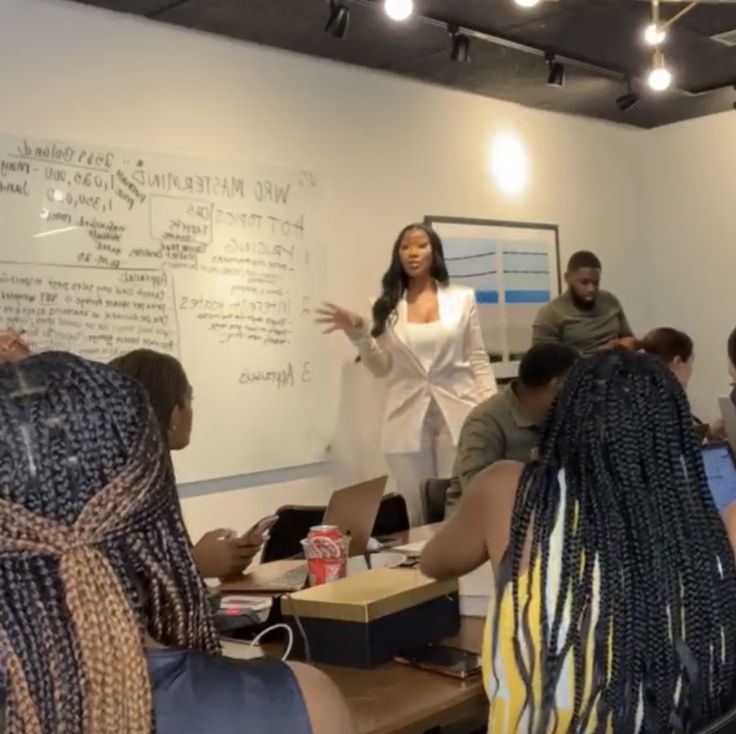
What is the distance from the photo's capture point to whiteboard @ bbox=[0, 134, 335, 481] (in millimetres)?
3875

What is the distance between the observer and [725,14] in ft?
15.4

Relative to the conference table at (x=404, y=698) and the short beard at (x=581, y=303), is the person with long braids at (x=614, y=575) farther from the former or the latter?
the short beard at (x=581, y=303)

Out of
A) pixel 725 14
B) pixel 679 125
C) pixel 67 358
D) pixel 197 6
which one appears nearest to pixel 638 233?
pixel 679 125

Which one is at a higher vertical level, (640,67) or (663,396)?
(640,67)

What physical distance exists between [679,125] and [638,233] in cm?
70

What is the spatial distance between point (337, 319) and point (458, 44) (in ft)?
4.18

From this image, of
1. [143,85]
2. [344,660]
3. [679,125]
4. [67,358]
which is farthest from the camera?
[679,125]

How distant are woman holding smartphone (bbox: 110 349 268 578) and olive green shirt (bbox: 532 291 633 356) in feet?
10.3

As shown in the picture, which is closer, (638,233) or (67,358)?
(67,358)

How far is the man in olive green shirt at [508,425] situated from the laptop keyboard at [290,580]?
869 millimetres

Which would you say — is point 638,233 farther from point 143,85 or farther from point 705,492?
point 705,492

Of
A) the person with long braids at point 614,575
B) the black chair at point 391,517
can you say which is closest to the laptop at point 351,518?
the black chair at point 391,517

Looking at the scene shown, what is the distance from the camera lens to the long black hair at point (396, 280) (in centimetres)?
484

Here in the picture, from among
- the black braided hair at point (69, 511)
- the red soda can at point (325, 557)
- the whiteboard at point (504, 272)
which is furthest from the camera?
the whiteboard at point (504, 272)
